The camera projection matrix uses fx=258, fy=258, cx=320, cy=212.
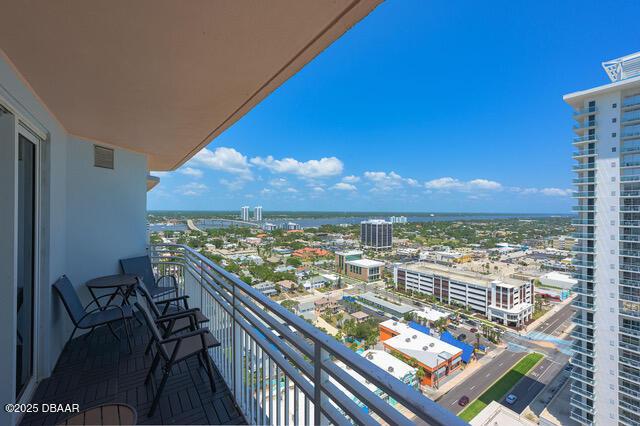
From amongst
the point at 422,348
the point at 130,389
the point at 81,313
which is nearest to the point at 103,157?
the point at 81,313

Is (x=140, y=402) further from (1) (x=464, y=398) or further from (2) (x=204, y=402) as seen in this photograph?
(1) (x=464, y=398)

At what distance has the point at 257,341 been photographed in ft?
5.57

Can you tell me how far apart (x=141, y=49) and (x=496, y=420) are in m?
9.95

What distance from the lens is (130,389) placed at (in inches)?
92.9

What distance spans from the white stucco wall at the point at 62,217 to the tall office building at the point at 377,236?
67.9 feet

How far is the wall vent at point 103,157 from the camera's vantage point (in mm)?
3887

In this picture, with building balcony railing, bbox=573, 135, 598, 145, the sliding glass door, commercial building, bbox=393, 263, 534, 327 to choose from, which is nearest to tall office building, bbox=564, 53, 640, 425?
building balcony railing, bbox=573, 135, 598, 145

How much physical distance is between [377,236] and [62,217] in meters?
22.1

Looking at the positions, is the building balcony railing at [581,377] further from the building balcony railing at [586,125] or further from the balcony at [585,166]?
the building balcony railing at [586,125]

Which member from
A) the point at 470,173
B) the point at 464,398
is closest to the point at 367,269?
the point at 464,398

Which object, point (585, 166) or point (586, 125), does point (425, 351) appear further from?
point (586, 125)

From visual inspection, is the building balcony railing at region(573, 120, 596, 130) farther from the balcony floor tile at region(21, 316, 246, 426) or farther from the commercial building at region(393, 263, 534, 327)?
the balcony floor tile at region(21, 316, 246, 426)

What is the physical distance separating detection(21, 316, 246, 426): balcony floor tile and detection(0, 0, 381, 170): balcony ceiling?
8.26 feet

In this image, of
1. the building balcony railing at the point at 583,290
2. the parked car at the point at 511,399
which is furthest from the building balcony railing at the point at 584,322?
the parked car at the point at 511,399
